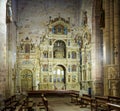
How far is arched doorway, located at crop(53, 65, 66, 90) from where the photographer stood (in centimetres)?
3406

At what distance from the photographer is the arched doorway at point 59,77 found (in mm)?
34062

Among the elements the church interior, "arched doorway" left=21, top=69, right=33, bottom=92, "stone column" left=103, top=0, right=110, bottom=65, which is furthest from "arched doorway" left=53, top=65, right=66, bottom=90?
"stone column" left=103, top=0, right=110, bottom=65

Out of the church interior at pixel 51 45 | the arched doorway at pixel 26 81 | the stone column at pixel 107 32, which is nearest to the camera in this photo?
the stone column at pixel 107 32

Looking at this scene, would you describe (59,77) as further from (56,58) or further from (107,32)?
(107,32)

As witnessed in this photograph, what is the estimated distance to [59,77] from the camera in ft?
113

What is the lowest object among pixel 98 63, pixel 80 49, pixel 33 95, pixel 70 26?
pixel 33 95

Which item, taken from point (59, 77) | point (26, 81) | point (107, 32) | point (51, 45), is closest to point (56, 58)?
point (51, 45)

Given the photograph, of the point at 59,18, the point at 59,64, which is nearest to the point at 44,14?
the point at 59,18

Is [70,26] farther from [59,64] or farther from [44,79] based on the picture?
[44,79]

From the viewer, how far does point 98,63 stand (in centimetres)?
2491

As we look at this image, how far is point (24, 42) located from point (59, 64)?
5334mm

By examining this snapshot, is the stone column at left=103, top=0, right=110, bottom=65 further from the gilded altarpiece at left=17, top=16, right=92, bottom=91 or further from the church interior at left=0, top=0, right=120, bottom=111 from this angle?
the gilded altarpiece at left=17, top=16, right=92, bottom=91

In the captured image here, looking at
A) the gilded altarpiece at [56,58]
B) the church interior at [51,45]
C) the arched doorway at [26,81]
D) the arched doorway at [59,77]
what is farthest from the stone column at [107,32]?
the arched doorway at [26,81]

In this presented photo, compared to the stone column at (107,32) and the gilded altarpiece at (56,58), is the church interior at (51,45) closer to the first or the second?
the gilded altarpiece at (56,58)
